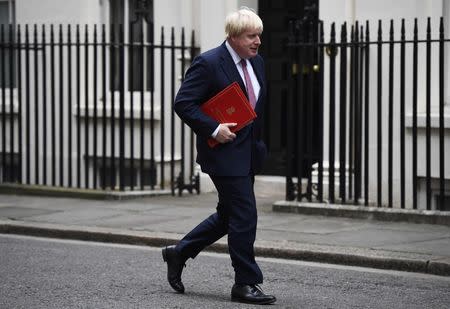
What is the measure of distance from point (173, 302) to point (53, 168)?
6.85 m

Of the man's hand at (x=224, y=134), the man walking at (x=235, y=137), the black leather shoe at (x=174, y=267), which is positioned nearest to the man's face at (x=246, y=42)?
the man walking at (x=235, y=137)

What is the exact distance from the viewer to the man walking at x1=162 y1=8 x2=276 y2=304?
7.07 metres

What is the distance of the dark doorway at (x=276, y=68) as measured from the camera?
1427 cm

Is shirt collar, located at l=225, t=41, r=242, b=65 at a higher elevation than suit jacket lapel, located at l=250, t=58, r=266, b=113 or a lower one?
higher

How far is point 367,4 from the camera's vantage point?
12445mm

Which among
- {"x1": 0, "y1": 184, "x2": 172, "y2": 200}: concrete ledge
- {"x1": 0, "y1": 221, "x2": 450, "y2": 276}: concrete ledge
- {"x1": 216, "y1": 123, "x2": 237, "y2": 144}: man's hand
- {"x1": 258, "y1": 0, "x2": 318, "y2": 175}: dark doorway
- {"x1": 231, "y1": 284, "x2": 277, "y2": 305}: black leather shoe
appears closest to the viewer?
{"x1": 216, "y1": 123, "x2": 237, "y2": 144}: man's hand

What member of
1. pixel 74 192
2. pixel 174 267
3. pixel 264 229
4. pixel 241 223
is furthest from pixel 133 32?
pixel 241 223

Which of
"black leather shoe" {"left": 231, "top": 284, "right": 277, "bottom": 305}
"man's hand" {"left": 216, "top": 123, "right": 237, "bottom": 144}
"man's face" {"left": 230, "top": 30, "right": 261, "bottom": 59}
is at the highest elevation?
"man's face" {"left": 230, "top": 30, "right": 261, "bottom": 59}

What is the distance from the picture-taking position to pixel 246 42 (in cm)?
706

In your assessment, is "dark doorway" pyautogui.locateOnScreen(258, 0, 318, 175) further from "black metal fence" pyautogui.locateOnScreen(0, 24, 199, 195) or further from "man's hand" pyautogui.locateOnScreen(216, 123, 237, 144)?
"man's hand" pyautogui.locateOnScreen(216, 123, 237, 144)

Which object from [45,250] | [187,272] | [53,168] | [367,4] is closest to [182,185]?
[53,168]

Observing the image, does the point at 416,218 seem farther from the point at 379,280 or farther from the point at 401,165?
the point at 379,280

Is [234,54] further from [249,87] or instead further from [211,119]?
[211,119]

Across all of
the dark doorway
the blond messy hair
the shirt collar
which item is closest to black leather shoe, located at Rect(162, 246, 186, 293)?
the shirt collar
